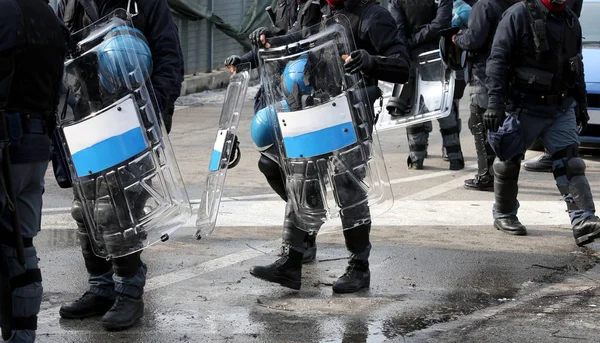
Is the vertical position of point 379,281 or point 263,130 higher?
point 263,130

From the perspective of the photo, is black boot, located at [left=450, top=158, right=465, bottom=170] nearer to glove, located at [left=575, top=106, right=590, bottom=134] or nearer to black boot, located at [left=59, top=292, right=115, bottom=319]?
glove, located at [left=575, top=106, right=590, bottom=134]

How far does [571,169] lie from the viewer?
7312 millimetres

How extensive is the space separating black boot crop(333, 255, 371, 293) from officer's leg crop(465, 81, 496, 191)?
3595mm

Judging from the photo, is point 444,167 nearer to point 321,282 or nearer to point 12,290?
point 321,282

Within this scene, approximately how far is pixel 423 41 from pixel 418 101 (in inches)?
33.2

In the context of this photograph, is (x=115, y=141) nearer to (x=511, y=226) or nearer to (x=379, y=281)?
(x=379, y=281)

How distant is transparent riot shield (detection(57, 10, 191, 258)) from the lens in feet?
16.7

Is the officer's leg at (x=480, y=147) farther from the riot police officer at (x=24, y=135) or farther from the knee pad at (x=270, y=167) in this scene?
the riot police officer at (x=24, y=135)

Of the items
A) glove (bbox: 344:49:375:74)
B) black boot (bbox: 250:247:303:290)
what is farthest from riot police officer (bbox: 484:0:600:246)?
black boot (bbox: 250:247:303:290)

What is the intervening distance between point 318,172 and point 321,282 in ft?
2.78

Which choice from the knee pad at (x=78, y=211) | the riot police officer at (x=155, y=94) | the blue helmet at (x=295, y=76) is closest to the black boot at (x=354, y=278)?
the blue helmet at (x=295, y=76)

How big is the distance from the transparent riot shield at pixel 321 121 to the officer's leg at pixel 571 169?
6.55ft

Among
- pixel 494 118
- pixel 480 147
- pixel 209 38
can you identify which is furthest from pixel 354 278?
pixel 209 38

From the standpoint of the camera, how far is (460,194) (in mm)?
9289
